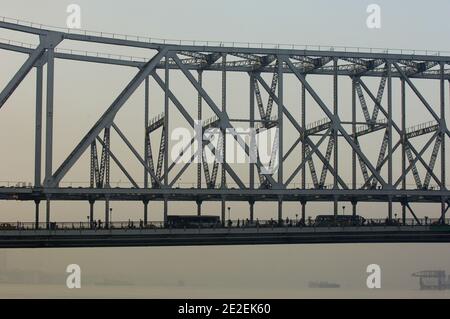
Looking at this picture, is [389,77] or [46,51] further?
[389,77]

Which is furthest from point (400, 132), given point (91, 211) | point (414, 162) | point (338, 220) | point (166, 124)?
point (91, 211)

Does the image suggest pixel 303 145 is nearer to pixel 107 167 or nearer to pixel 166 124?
pixel 166 124

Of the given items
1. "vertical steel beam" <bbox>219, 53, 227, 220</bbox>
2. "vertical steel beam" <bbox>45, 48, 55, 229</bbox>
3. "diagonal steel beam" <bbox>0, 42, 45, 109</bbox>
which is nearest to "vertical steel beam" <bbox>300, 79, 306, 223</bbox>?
"vertical steel beam" <bbox>219, 53, 227, 220</bbox>

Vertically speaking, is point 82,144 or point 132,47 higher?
point 132,47

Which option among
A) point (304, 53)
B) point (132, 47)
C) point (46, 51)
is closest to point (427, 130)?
point (304, 53)

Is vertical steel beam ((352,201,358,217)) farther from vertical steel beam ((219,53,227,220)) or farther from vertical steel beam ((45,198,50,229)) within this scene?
vertical steel beam ((45,198,50,229))
